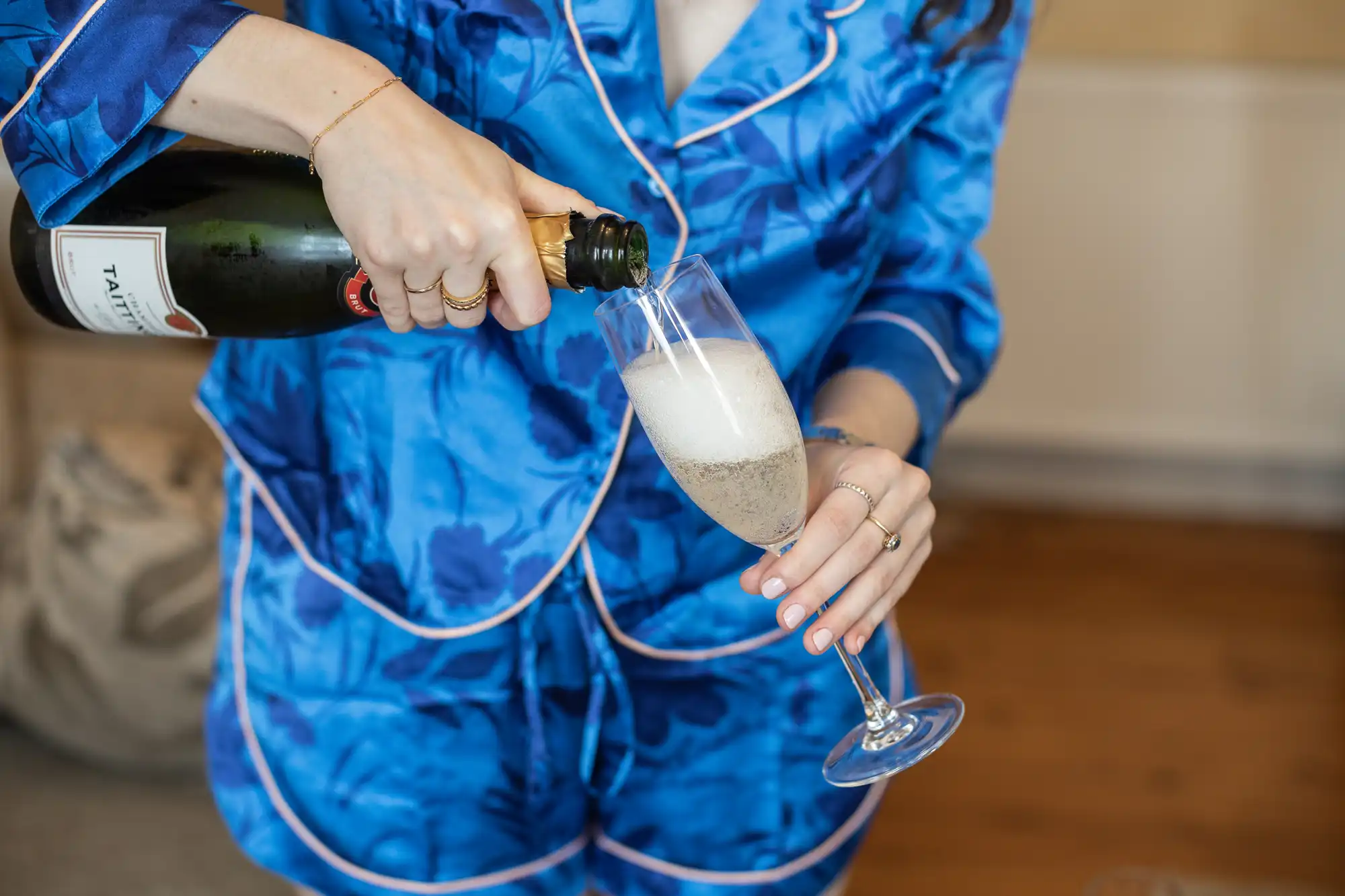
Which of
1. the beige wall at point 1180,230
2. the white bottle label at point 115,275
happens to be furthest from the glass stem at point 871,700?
the beige wall at point 1180,230

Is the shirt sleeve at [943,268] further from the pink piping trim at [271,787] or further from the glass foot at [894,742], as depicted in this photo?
the pink piping trim at [271,787]

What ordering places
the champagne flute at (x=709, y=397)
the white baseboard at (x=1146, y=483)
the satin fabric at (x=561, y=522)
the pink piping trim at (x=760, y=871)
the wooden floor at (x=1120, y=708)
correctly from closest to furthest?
the champagne flute at (x=709, y=397) → the satin fabric at (x=561, y=522) → the pink piping trim at (x=760, y=871) → the wooden floor at (x=1120, y=708) → the white baseboard at (x=1146, y=483)

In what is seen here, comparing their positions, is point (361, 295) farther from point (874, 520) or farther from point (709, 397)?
point (874, 520)

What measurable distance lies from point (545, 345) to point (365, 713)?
285mm

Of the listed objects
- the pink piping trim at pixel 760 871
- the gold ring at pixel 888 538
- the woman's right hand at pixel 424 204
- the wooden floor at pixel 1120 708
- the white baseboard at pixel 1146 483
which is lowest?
the white baseboard at pixel 1146 483

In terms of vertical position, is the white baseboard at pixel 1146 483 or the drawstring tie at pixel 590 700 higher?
the drawstring tie at pixel 590 700

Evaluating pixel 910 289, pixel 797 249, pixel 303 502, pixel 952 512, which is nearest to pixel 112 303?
pixel 303 502

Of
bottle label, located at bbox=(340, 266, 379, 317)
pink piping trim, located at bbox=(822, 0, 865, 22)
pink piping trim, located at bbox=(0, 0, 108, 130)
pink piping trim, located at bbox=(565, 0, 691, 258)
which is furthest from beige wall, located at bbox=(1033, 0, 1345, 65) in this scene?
pink piping trim, located at bbox=(0, 0, 108, 130)

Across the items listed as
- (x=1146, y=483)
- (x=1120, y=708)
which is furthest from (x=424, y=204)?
(x=1146, y=483)

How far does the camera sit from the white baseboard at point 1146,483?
10.6 feet

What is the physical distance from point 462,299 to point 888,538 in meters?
0.29

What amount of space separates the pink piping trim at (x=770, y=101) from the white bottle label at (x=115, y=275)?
350 millimetres

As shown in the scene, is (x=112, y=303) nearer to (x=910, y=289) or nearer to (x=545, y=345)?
(x=545, y=345)

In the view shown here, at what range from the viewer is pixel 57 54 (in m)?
0.66
